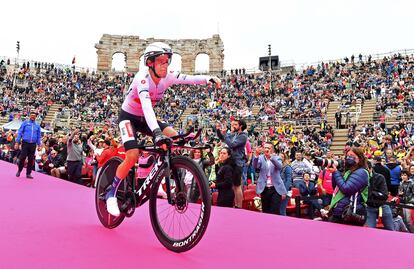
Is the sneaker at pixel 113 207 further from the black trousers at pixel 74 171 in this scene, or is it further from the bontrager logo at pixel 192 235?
the black trousers at pixel 74 171

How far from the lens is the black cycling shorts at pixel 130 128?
3.71 metres

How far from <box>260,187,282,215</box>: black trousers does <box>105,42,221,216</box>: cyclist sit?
3.65 m

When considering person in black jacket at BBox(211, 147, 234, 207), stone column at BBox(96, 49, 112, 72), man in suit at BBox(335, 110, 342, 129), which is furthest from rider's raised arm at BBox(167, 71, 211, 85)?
stone column at BBox(96, 49, 112, 72)

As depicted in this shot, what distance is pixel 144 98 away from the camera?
344cm

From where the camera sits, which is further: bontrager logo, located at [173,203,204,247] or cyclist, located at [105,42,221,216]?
cyclist, located at [105,42,221,216]

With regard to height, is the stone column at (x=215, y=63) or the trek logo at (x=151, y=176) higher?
the stone column at (x=215, y=63)

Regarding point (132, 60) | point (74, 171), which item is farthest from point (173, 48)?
point (74, 171)

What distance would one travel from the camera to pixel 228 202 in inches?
272

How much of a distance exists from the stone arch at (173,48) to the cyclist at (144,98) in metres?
46.5

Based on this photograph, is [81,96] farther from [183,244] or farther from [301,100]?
[183,244]

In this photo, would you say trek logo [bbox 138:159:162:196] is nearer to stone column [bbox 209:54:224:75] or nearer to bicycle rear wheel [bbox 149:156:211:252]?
bicycle rear wheel [bbox 149:156:211:252]

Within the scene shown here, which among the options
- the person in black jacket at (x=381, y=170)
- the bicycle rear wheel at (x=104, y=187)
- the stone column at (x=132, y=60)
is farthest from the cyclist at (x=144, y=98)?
Answer: the stone column at (x=132, y=60)

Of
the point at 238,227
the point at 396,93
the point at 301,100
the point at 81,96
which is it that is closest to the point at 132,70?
the point at 81,96

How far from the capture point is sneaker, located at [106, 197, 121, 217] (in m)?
3.59
